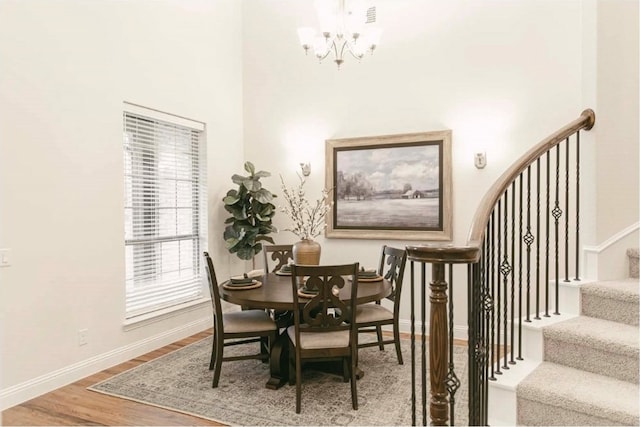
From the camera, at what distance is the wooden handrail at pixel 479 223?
169 cm

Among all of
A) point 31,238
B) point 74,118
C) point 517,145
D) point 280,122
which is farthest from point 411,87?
point 31,238

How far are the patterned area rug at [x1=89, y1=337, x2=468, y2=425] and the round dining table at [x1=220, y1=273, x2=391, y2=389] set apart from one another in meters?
0.14

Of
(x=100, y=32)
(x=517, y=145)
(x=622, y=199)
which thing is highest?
(x=100, y=32)

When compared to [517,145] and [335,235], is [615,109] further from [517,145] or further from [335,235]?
[335,235]

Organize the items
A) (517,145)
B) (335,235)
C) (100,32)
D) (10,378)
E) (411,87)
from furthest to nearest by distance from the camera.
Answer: (335,235)
(411,87)
(517,145)
(100,32)
(10,378)

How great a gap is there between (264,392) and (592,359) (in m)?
2.18

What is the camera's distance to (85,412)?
10.0 feet

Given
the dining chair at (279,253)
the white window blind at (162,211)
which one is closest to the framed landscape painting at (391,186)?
the dining chair at (279,253)

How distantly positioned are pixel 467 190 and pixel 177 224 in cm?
314

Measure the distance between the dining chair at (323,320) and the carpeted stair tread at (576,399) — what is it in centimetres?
115

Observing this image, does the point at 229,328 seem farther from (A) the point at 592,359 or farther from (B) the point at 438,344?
(A) the point at 592,359

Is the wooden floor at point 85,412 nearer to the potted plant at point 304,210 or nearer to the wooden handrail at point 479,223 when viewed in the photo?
the wooden handrail at point 479,223

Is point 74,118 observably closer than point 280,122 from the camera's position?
Yes

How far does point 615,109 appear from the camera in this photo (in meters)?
2.96
